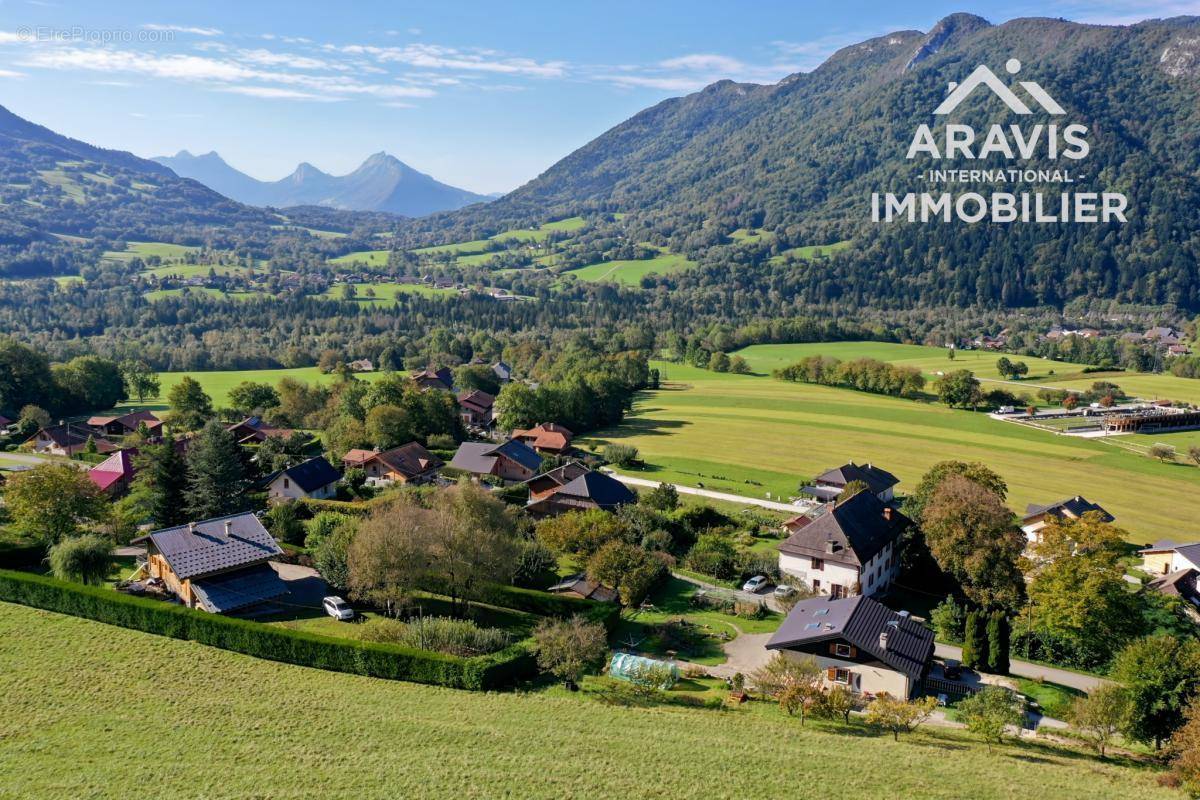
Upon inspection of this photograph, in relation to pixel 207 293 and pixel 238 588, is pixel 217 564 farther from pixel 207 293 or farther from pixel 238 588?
pixel 207 293

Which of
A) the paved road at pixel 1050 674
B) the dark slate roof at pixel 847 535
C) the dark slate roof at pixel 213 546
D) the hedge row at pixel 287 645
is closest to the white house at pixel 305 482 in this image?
the dark slate roof at pixel 213 546

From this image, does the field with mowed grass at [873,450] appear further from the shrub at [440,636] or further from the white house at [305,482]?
the shrub at [440,636]

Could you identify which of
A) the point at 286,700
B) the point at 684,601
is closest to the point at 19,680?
the point at 286,700

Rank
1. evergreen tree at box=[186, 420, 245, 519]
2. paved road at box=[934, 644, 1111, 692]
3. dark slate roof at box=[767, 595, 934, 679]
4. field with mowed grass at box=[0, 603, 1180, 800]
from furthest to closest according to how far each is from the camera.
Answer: evergreen tree at box=[186, 420, 245, 519] < paved road at box=[934, 644, 1111, 692] < dark slate roof at box=[767, 595, 934, 679] < field with mowed grass at box=[0, 603, 1180, 800]

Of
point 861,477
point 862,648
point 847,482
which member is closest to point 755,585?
point 862,648

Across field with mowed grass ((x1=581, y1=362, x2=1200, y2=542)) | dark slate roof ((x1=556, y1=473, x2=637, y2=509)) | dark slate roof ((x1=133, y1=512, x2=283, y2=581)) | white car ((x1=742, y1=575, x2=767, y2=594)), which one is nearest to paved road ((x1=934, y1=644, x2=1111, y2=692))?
white car ((x1=742, y1=575, x2=767, y2=594))

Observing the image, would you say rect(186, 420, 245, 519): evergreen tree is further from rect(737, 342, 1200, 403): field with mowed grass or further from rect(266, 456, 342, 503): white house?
rect(737, 342, 1200, 403): field with mowed grass
